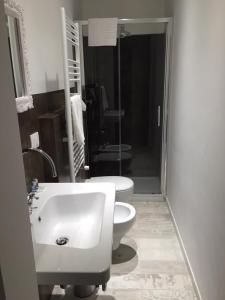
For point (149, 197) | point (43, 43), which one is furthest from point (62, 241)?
point (149, 197)

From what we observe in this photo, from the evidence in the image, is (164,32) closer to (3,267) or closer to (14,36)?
(14,36)

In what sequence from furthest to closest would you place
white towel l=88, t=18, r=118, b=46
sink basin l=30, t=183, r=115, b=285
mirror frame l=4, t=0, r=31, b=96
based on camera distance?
white towel l=88, t=18, r=118, b=46
mirror frame l=4, t=0, r=31, b=96
sink basin l=30, t=183, r=115, b=285

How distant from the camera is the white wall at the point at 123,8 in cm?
305

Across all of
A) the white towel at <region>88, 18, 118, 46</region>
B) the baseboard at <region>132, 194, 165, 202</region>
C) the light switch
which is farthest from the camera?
the baseboard at <region>132, 194, 165, 202</region>

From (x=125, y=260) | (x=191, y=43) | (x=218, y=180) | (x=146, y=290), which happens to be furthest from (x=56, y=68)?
(x=146, y=290)

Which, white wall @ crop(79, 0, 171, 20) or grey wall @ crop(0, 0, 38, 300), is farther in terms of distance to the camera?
white wall @ crop(79, 0, 171, 20)

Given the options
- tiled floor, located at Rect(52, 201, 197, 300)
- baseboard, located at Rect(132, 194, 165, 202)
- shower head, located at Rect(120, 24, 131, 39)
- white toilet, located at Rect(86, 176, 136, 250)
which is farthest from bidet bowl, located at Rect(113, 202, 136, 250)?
shower head, located at Rect(120, 24, 131, 39)

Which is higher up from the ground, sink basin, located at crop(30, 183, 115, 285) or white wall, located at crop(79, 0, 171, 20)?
white wall, located at crop(79, 0, 171, 20)

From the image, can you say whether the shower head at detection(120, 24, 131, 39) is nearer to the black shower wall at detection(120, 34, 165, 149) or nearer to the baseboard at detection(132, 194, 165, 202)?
the black shower wall at detection(120, 34, 165, 149)

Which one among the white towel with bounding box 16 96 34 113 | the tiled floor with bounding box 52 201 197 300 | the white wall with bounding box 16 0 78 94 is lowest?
the tiled floor with bounding box 52 201 197 300

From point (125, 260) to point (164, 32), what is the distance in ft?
8.10

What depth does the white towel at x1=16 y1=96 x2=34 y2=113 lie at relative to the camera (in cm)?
133

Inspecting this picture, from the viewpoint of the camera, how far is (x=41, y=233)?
1.28 metres

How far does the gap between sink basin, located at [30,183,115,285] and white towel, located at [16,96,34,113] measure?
1.66 ft
